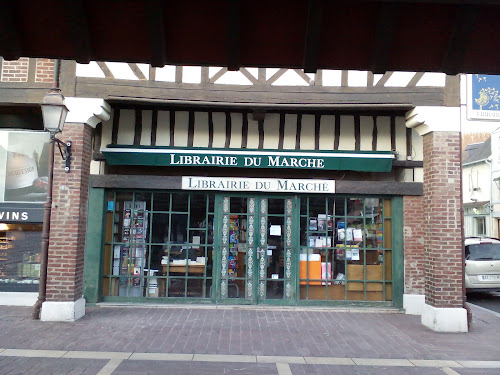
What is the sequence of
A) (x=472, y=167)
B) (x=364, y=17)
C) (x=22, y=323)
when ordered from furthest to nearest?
1. (x=472, y=167)
2. (x=22, y=323)
3. (x=364, y=17)

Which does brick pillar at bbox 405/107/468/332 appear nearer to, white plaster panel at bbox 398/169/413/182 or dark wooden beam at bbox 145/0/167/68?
white plaster panel at bbox 398/169/413/182

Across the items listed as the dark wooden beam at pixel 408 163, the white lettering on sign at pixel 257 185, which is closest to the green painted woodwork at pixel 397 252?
the dark wooden beam at pixel 408 163

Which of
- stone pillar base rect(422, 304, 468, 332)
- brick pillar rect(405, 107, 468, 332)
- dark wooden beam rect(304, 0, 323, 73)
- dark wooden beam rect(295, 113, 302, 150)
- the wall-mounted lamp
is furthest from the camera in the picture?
dark wooden beam rect(295, 113, 302, 150)

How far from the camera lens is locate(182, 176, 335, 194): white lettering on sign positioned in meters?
8.37

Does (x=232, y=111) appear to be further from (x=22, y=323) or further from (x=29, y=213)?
(x=22, y=323)

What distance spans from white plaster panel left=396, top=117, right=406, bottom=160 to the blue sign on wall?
8.59 feet

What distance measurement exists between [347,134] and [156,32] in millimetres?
6011

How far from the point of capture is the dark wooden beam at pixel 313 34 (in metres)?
3.18

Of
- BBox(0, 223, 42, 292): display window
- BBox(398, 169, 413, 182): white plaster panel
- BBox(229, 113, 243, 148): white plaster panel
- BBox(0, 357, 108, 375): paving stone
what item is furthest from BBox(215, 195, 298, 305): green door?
BBox(0, 223, 42, 292): display window

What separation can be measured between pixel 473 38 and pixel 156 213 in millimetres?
6666

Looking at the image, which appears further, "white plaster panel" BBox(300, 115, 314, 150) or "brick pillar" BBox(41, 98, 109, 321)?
"white plaster panel" BBox(300, 115, 314, 150)

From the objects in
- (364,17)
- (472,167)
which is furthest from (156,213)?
(472,167)

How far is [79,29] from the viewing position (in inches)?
132

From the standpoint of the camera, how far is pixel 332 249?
28.3 ft
